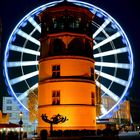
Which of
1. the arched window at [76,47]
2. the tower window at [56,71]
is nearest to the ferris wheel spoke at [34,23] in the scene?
the arched window at [76,47]

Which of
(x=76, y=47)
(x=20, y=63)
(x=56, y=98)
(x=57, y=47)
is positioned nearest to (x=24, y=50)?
(x=20, y=63)

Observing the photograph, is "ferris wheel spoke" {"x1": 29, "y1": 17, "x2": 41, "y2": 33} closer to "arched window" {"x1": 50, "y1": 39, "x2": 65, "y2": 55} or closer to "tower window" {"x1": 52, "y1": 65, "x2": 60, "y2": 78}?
"arched window" {"x1": 50, "y1": 39, "x2": 65, "y2": 55}

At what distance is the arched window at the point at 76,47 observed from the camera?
34906 millimetres

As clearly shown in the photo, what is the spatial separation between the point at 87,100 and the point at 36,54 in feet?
42.5

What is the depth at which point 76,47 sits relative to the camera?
3541 centimetres

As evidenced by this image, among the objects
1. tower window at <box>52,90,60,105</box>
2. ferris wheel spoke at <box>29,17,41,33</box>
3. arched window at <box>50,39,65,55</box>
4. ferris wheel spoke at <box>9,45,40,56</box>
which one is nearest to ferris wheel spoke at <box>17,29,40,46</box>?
ferris wheel spoke at <box>9,45,40,56</box>

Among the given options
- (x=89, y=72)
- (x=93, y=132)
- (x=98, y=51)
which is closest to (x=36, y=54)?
(x=98, y=51)

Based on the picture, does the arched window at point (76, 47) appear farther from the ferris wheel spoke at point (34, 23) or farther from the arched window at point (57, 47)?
the ferris wheel spoke at point (34, 23)

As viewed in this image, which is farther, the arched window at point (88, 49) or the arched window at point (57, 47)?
the arched window at point (88, 49)

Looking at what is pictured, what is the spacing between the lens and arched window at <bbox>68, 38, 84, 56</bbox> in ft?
115

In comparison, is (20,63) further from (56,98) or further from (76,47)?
(56,98)

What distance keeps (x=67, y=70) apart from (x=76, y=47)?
264cm

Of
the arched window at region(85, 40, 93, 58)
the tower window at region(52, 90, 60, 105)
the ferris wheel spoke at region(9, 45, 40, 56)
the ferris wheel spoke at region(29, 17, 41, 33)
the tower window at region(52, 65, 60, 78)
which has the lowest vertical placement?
the tower window at region(52, 90, 60, 105)

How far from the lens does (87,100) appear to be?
112 feet
